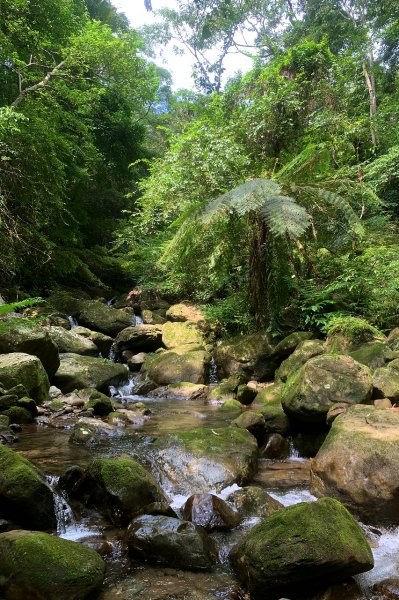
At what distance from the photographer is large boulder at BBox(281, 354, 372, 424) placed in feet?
16.5

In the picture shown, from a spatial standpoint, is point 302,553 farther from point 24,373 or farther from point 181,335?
point 181,335

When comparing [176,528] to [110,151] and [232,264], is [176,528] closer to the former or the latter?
[232,264]

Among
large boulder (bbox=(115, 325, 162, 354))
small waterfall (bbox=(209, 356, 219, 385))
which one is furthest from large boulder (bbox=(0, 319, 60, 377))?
large boulder (bbox=(115, 325, 162, 354))

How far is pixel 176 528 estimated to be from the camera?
3.04 metres

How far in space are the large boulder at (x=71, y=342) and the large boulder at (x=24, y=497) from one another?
673 centimetres

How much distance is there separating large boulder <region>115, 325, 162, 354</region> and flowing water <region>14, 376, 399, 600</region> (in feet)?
15.6

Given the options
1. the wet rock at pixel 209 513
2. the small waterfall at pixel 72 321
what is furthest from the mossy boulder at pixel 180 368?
the wet rock at pixel 209 513

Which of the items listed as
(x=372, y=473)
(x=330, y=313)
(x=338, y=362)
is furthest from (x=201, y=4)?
(x=372, y=473)

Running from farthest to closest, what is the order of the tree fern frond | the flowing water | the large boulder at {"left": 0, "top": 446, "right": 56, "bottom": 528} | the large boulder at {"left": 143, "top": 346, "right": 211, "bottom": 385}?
the large boulder at {"left": 143, "top": 346, "right": 211, "bottom": 385} → the tree fern frond → the large boulder at {"left": 0, "top": 446, "right": 56, "bottom": 528} → the flowing water

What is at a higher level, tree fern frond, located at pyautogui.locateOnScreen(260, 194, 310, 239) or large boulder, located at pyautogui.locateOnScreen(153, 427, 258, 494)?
tree fern frond, located at pyautogui.locateOnScreen(260, 194, 310, 239)

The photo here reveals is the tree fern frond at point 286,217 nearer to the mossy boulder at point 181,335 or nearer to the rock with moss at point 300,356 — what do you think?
the rock with moss at point 300,356

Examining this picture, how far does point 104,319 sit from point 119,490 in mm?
9569

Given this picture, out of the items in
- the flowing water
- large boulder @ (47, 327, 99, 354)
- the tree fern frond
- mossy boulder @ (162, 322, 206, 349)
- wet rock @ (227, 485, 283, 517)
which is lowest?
the flowing water

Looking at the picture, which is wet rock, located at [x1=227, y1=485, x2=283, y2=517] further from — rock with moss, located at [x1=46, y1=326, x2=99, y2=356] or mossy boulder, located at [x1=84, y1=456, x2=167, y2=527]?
rock with moss, located at [x1=46, y1=326, x2=99, y2=356]
